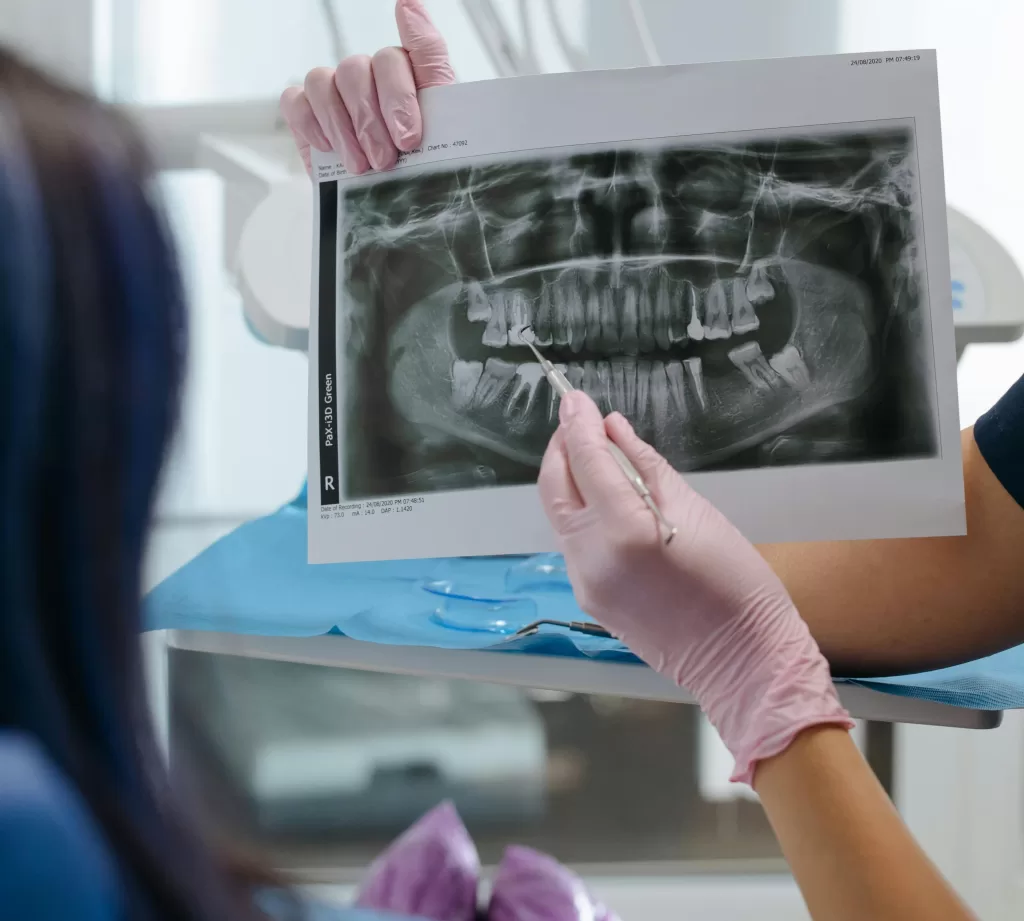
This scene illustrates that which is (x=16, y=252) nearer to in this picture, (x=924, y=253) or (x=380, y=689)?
(x=924, y=253)

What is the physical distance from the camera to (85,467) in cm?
39

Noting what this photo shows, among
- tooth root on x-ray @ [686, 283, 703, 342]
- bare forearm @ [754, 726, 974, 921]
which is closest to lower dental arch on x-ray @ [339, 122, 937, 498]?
tooth root on x-ray @ [686, 283, 703, 342]

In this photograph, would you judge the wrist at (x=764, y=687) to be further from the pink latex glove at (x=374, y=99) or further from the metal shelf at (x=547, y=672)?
the pink latex glove at (x=374, y=99)

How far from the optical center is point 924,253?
76 centimetres

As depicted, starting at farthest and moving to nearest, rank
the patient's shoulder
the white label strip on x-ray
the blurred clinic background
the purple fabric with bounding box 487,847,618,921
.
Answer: the blurred clinic background < the purple fabric with bounding box 487,847,618,921 < the white label strip on x-ray < the patient's shoulder

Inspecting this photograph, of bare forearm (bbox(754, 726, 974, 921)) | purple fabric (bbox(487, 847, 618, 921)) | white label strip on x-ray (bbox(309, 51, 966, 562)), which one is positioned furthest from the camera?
purple fabric (bbox(487, 847, 618, 921))

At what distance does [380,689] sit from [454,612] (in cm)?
122

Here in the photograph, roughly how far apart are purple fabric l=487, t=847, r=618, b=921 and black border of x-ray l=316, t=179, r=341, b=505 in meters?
0.76

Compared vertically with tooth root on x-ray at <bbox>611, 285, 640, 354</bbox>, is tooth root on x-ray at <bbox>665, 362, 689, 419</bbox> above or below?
below

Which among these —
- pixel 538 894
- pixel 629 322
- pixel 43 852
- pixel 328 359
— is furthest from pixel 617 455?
pixel 538 894

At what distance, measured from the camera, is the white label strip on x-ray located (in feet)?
2.48

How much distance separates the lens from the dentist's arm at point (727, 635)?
2.06 feet

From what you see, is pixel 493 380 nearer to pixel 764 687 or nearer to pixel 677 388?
pixel 677 388

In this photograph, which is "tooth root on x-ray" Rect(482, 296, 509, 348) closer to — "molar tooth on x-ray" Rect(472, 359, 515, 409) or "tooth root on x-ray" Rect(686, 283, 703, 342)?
"molar tooth on x-ray" Rect(472, 359, 515, 409)
